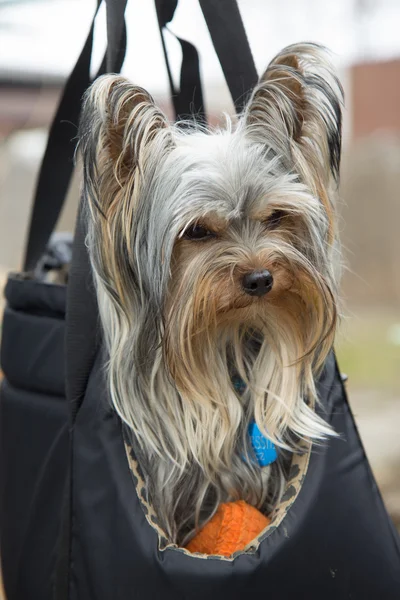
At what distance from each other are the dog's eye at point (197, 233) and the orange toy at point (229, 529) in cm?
57

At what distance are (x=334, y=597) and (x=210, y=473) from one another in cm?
36

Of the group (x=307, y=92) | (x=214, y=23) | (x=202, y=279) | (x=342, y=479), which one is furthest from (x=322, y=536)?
(x=214, y=23)

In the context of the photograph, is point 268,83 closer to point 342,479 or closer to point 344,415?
point 344,415

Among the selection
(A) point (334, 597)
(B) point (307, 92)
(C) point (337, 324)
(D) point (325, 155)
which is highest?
(B) point (307, 92)

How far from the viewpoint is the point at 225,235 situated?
5.32 feet

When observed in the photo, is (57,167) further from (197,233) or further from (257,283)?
(257,283)

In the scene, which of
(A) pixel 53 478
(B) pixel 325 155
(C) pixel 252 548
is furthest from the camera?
(A) pixel 53 478

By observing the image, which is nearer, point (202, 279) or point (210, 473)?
point (202, 279)

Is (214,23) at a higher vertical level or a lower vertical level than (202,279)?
higher

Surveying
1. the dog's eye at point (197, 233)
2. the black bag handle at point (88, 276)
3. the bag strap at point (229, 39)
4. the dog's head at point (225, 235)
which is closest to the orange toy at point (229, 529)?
the dog's head at point (225, 235)

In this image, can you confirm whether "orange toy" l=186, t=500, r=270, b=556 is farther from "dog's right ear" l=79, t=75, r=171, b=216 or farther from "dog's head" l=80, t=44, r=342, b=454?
"dog's right ear" l=79, t=75, r=171, b=216

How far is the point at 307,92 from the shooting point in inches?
62.5

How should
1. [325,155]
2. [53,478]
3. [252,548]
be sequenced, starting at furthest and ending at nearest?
[53,478] < [325,155] < [252,548]

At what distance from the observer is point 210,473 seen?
5.62 feet
